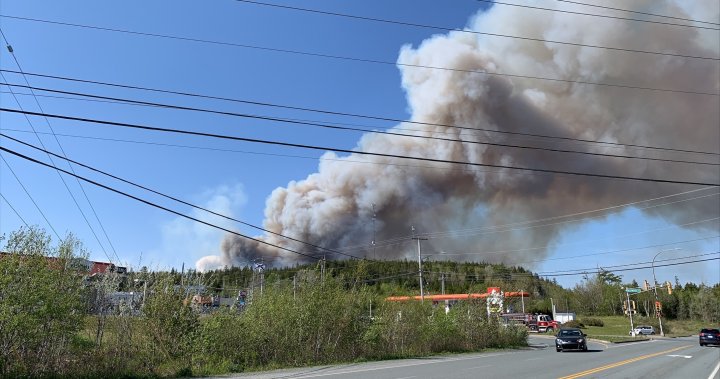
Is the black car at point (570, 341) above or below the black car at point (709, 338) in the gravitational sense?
above

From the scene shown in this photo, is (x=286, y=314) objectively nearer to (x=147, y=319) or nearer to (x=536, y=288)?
(x=147, y=319)

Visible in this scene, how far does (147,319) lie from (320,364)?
7.83 m

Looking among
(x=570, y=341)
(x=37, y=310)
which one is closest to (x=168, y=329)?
(x=37, y=310)

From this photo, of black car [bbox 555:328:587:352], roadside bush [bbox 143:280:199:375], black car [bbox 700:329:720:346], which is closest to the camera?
roadside bush [bbox 143:280:199:375]

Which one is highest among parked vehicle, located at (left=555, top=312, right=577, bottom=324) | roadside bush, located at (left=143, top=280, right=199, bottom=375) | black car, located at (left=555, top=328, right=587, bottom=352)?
roadside bush, located at (left=143, top=280, right=199, bottom=375)

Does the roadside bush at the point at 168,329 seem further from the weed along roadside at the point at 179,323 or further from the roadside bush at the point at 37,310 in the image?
the roadside bush at the point at 37,310

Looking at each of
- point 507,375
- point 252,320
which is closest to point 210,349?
point 252,320

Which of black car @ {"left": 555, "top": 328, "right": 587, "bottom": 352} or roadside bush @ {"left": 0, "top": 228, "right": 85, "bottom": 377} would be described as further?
black car @ {"left": 555, "top": 328, "right": 587, "bottom": 352}

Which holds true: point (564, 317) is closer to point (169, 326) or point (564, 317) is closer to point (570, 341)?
point (570, 341)

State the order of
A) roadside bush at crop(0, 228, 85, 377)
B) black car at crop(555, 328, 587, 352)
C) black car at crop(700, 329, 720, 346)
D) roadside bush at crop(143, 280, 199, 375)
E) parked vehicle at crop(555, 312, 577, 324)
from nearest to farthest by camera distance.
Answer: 1. roadside bush at crop(0, 228, 85, 377)
2. roadside bush at crop(143, 280, 199, 375)
3. black car at crop(555, 328, 587, 352)
4. black car at crop(700, 329, 720, 346)
5. parked vehicle at crop(555, 312, 577, 324)

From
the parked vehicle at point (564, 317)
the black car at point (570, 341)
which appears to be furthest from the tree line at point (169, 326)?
the parked vehicle at point (564, 317)

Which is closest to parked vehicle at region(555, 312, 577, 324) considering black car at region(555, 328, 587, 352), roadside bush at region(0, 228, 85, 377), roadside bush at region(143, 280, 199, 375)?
black car at region(555, 328, 587, 352)

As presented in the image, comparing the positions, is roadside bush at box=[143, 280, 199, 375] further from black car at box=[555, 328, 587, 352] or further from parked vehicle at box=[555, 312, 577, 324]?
parked vehicle at box=[555, 312, 577, 324]

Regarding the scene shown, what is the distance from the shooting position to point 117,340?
15859 millimetres
